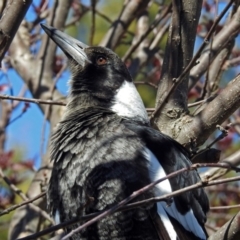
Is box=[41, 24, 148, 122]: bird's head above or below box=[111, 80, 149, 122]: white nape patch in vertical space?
above

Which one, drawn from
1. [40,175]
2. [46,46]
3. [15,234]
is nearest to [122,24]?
[46,46]

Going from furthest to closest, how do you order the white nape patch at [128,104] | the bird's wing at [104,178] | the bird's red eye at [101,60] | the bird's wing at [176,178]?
the bird's red eye at [101,60], the white nape patch at [128,104], the bird's wing at [176,178], the bird's wing at [104,178]

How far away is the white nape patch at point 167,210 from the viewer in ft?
11.1

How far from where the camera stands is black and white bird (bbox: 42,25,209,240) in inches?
133

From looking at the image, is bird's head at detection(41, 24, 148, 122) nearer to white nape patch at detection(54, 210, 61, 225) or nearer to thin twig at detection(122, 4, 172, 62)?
thin twig at detection(122, 4, 172, 62)

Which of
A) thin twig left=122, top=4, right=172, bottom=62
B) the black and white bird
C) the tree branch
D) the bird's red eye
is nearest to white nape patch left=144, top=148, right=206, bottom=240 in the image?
the black and white bird

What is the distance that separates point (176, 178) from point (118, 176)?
1.18 feet

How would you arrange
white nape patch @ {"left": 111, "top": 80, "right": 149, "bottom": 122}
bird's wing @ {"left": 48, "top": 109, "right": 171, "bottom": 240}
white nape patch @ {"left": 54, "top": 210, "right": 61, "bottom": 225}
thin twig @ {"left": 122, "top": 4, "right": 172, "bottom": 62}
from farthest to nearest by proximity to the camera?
thin twig @ {"left": 122, "top": 4, "right": 172, "bottom": 62} < white nape patch @ {"left": 111, "top": 80, "right": 149, "bottom": 122} < white nape patch @ {"left": 54, "top": 210, "right": 61, "bottom": 225} < bird's wing @ {"left": 48, "top": 109, "right": 171, "bottom": 240}

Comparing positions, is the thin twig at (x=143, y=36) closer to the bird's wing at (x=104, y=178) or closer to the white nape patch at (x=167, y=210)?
the bird's wing at (x=104, y=178)

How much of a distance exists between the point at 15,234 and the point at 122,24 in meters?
1.84

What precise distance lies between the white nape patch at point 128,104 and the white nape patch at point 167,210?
0.59 meters

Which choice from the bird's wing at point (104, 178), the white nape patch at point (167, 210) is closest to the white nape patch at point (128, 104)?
the bird's wing at point (104, 178)

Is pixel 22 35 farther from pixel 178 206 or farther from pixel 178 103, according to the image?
pixel 178 206

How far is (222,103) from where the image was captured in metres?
3.46
